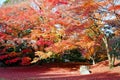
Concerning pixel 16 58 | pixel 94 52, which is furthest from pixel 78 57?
pixel 16 58

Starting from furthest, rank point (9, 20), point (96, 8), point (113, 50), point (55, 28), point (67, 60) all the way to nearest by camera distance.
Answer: point (67, 60) < point (9, 20) < point (55, 28) < point (113, 50) < point (96, 8)

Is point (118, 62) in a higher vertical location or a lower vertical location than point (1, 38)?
lower

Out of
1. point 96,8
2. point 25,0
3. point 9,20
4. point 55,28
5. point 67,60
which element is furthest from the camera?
point 67,60

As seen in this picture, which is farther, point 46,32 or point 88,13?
point 46,32

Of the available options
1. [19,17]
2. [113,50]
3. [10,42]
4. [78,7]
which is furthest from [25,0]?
[78,7]

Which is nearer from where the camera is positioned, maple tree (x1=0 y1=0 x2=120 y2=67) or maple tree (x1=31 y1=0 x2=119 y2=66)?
maple tree (x1=31 y1=0 x2=119 y2=66)

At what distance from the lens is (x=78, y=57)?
3641cm

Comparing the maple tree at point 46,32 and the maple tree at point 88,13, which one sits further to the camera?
the maple tree at point 46,32

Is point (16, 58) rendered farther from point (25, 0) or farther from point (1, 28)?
point (25, 0)

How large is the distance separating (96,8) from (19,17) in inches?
628

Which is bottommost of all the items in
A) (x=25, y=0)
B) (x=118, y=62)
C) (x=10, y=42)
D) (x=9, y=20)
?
(x=118, y=62)

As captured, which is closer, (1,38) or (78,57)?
(1,38)

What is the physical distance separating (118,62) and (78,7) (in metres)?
10.4

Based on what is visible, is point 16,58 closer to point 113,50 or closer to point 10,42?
point 10,42
